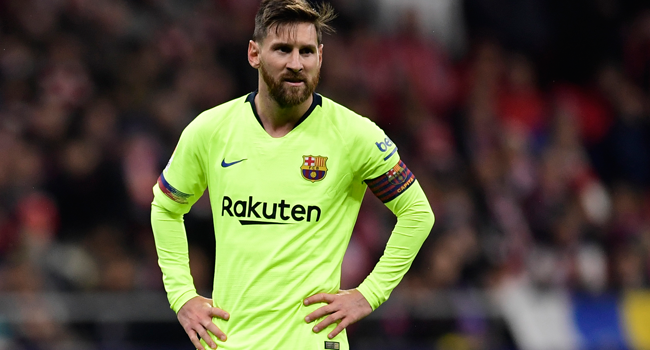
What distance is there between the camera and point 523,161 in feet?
34.2

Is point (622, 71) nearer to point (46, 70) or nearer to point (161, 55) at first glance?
point (161, 55)

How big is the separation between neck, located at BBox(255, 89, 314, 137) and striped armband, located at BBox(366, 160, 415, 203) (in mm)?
441

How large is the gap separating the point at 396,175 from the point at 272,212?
1.97ft

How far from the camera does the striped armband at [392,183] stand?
14.6 feet

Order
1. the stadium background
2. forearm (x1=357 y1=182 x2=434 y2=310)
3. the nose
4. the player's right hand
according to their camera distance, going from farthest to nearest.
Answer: the stadium background < forearm (x1=357 y1=182 x2=434 y2=310) < the player's right hand < the nose

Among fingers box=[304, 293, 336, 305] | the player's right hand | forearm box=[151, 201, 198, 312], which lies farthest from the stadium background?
fingers box=[304, 293, 336, 305]

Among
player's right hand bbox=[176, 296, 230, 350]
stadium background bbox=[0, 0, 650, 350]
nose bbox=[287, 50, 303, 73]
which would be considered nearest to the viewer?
nose bbox=[287, 50, 303, 73]

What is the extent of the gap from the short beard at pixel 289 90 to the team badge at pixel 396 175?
0.51 metres

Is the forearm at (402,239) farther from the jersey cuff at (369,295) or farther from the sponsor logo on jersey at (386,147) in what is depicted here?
the sponsor logo on jersey at (386,147)

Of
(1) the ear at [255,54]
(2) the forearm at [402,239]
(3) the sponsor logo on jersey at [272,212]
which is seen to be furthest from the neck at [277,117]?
(2) the forearm at [402,239]

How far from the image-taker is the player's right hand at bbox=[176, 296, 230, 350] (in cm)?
438

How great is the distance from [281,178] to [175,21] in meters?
6.89

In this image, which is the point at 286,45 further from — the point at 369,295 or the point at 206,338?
the point at 206,338

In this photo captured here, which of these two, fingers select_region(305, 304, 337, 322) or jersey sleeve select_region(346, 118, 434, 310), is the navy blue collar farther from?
fingers select_region(305, 304, 337, 322)
